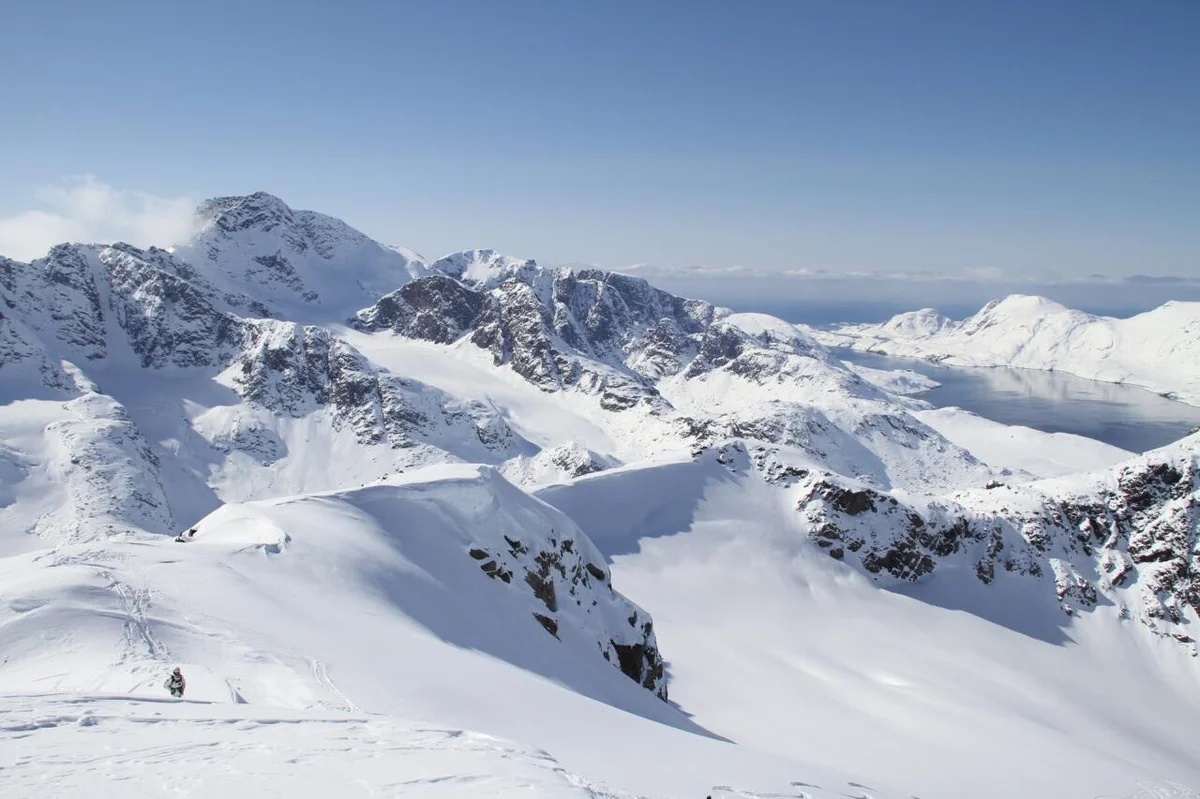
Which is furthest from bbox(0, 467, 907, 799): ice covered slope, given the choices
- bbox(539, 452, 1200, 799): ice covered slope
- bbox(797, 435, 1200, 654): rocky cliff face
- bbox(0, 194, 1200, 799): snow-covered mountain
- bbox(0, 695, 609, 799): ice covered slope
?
bbox(797, 435, 1200, 654): rocky cliff face

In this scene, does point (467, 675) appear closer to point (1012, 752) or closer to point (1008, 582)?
point (1012, 752)

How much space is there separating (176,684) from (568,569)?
24343 millimetres

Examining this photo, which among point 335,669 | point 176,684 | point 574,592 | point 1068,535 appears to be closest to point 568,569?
point 574,592

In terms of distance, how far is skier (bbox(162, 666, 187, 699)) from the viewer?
1431cm

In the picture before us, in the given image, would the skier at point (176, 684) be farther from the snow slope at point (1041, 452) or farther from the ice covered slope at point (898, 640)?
the snow slope at point (1041, 452)

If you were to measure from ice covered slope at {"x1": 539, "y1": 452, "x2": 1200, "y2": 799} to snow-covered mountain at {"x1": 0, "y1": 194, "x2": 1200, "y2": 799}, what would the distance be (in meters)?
0.31

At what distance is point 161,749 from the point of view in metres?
10.9

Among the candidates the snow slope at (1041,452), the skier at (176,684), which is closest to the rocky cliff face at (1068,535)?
the skier at (176,684)

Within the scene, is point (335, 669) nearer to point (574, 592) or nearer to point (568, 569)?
point (574, 592)

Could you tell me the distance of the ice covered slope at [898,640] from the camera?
127 ft

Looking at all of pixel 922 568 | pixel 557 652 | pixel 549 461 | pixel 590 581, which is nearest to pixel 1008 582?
pixel 922 568

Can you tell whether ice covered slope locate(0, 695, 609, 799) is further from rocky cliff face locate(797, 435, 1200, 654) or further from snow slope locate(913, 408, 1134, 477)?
snow slope locate(913, 408, 1134, 477)

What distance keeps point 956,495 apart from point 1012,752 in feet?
144

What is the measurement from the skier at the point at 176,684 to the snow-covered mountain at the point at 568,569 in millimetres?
391
